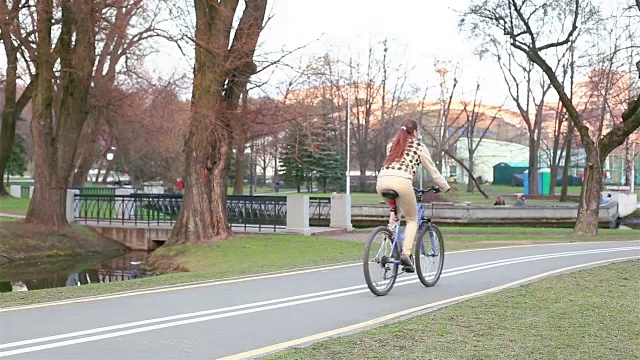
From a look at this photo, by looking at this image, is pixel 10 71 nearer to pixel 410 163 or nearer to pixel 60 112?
pixel 60 112

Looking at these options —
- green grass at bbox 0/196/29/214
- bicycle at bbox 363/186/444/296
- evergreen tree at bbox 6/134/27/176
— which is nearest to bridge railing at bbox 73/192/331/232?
green grass at bbox 0/196/29/214

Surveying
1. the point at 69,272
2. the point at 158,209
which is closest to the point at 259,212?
the point at 158,209

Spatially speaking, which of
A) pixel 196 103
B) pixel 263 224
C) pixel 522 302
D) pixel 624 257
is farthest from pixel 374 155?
pixel 522 302

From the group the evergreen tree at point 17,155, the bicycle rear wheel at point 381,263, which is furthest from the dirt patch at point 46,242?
the evergreen tree at point 17,155

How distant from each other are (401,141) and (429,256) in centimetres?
182

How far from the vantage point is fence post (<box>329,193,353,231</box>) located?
87.9 ft

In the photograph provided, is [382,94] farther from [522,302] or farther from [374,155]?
[522,302]

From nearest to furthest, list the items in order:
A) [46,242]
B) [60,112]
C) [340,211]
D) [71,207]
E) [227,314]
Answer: [227,314] < [46,242] < [340,211] < [60,112] < [71,207]

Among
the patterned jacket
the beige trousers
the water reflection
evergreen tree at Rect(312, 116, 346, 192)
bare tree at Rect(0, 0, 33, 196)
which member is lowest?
the water reflection

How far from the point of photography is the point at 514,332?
6980mm

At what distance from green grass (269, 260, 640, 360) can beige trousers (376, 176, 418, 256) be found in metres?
1.15

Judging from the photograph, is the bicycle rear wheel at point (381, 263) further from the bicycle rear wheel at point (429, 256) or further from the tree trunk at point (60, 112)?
the tree trunk at point (60, 112)

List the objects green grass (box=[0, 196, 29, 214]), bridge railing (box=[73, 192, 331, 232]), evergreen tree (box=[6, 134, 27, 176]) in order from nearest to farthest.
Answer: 1. bridge railing (box=[73, 192, 331, 232])
2. green grass (box=[0, 196, 29, 214])
3. evergreen tree (box=[6, 134, 27, 176])

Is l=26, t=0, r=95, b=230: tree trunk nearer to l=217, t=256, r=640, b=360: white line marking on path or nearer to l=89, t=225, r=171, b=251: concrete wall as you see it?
l=89, t=225, r=171, b=251: concrete wall
